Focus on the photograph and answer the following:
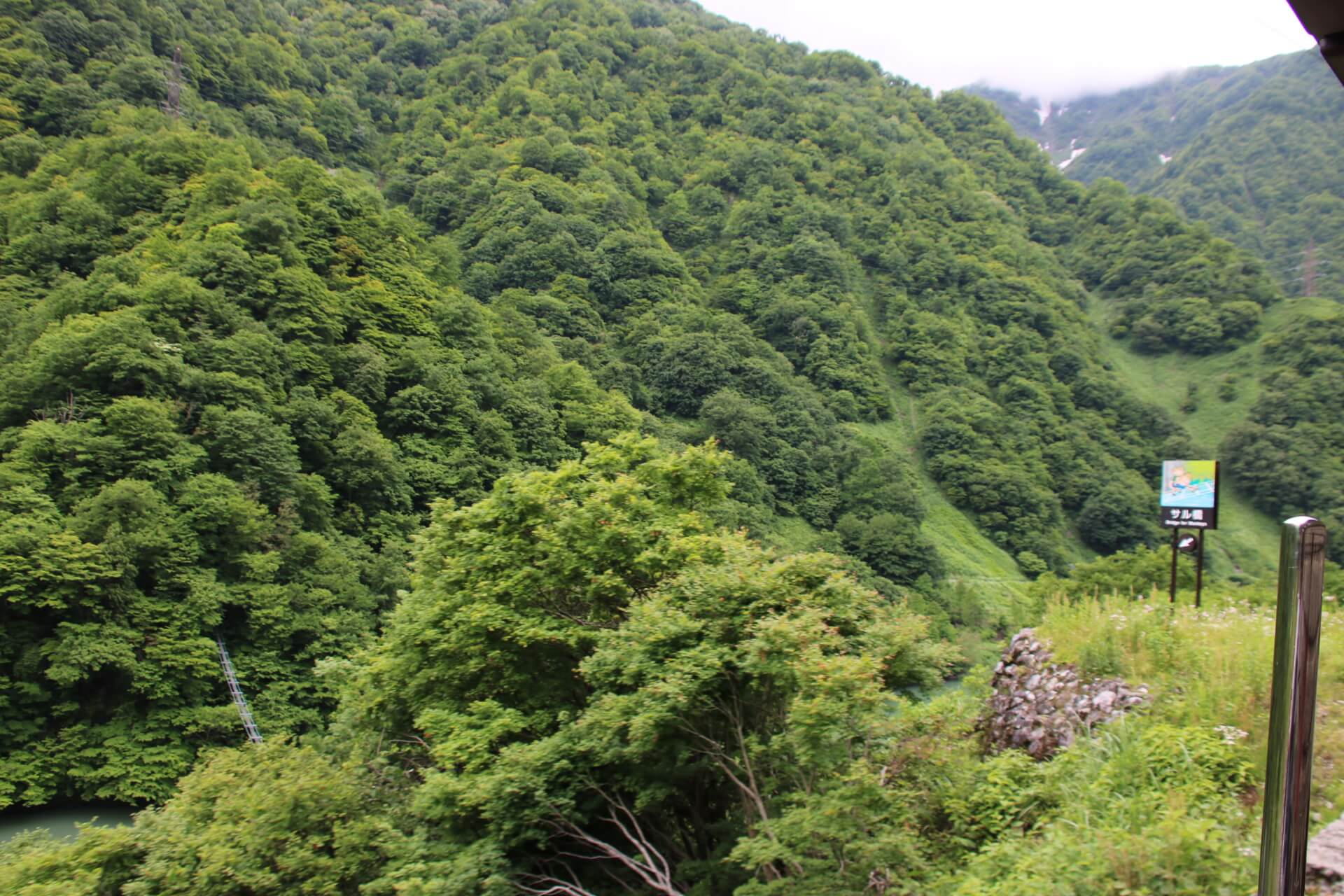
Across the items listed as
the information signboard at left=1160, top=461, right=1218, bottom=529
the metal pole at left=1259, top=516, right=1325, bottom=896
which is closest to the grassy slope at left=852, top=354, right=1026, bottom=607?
the information signboard at left=1160, top=461, right=1218, bottom=529

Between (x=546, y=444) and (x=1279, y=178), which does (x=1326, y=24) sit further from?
(x=1279, y=178)

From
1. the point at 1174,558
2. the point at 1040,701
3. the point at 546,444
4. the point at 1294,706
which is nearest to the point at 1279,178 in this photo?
the point at 546,444

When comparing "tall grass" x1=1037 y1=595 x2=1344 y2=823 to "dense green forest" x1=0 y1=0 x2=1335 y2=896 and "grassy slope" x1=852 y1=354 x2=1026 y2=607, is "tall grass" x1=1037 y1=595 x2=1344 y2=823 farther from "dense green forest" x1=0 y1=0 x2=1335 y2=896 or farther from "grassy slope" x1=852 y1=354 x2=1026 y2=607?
"grassy slope" x1=852 y1=354 x2=1026 y2=607

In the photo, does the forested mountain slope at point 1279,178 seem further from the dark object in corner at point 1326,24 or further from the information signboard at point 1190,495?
the dark object in corner at point 1326,24

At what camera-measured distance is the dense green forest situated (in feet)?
27.8

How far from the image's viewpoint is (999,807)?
727 centimetres

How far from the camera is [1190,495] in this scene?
10922 millimetres

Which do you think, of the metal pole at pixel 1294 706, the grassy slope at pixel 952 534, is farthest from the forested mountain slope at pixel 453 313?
the metal pole at pixel 1294 706

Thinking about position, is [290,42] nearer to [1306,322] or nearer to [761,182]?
[761,182]

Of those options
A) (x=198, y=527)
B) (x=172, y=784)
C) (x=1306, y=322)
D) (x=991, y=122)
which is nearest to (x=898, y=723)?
(x=172, y=784)

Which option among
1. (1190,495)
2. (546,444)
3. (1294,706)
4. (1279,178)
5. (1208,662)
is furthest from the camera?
(1279,178)

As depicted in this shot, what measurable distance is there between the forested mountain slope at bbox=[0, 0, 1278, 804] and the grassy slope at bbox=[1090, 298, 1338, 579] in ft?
11.4

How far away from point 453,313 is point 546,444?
43.5 feet

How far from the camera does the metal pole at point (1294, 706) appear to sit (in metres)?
1.31
